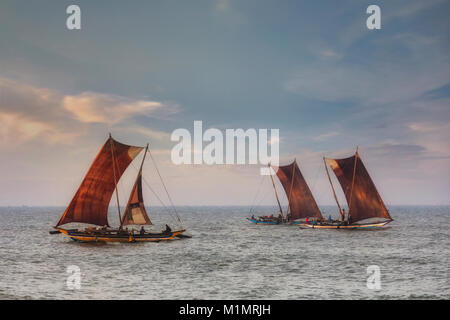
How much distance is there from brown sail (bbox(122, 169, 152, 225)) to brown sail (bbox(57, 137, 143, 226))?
257 centimetres

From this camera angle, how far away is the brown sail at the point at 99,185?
48.6m

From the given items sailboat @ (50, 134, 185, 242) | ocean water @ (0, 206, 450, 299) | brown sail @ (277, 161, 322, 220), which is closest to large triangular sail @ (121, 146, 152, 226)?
sailboat @ (50, 134, 185, 242)

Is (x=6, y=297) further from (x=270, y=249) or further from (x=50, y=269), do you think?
(x=270, y=249)

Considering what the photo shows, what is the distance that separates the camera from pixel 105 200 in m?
51.2

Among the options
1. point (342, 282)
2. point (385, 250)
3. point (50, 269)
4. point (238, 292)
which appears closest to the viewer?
point (238, 292)

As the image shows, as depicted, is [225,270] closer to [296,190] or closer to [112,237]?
[112,237]

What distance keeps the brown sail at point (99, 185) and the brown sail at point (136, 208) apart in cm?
257

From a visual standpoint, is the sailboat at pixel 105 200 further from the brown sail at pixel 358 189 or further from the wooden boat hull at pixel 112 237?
the brown sail at pixel 358 189

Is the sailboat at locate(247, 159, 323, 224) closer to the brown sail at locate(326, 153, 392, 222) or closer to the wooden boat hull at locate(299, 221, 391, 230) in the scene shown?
the wooden boat hull at locate(299, 221, 391, 230)

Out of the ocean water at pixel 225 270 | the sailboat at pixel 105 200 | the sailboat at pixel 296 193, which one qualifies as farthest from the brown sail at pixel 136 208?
the sailboat at pixel 296 193

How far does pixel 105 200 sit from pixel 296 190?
147 feet
